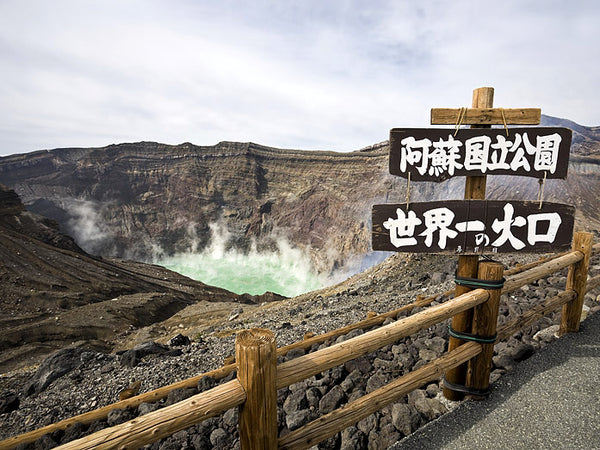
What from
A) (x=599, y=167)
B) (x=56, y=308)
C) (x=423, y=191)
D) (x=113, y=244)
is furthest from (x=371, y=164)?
(x=113, y=244)

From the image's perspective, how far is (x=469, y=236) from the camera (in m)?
2.95

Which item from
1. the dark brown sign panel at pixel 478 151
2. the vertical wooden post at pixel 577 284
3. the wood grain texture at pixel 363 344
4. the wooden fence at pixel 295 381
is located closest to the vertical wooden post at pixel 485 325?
the wooden fence at pixel 295 381

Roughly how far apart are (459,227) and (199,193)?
5238 centimetres

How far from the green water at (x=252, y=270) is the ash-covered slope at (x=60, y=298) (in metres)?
15.7

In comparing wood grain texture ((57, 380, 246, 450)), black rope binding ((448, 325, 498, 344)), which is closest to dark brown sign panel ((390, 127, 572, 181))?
black rope binding ((448, 325, 498, 344))

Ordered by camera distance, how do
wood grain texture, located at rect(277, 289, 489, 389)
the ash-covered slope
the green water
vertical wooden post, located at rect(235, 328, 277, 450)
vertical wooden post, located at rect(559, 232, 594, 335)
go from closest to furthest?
vertical wooden post, located at rect(235, 328, 277, 450) < wood grain texture, located at rect(277, 289, 489, 389) < vertical wooden post, located at rect(559, 232, 594, 335) < the ash-covered slope < the green water

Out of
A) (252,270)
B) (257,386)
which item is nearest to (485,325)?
(257,386)

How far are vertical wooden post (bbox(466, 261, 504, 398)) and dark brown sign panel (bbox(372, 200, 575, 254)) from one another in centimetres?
20

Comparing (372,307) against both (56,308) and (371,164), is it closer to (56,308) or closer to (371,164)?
(56,308)

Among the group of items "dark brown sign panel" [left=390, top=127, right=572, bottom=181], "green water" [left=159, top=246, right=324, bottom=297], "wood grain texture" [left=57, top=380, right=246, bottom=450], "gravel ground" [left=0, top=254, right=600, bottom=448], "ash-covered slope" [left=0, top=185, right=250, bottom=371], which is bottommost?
"green water" [left=159, top=246, right=324, bottom=297]

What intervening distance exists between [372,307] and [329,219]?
36.6 meters

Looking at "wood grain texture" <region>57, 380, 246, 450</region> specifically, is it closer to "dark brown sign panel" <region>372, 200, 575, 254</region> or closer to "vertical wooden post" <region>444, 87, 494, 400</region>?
"dark brown sign panel" <region>372, 200, 575, 254</region>

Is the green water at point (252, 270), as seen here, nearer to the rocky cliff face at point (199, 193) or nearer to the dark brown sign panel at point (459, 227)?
the rocky cliff face at point (199, 193)

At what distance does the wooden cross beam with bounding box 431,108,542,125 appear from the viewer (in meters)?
2.85
